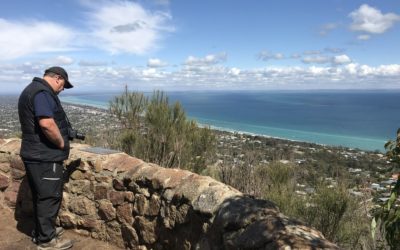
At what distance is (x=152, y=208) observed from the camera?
399 cm

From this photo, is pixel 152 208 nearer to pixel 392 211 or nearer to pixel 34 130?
pixel 34 130

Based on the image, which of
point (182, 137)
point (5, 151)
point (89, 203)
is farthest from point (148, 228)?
point (182, 137)

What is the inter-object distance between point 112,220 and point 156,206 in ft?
2.35

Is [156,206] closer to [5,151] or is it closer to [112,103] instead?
[5,151]

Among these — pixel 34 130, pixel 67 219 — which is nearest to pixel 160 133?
pixel 67 219

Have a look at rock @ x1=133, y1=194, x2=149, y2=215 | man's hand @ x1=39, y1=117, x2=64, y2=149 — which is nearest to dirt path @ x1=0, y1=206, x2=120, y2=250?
rock @ x1=133, y1=194, x2=149, y2=215

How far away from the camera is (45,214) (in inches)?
160

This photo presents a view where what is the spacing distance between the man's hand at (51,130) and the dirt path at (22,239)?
3.98 feet

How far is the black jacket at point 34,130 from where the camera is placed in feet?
12.6

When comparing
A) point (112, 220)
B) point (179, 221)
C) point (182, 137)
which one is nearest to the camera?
point (179, 221)

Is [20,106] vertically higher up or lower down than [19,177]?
higher up

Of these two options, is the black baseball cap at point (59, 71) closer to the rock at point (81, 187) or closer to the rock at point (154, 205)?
the rock at point (81, 187)

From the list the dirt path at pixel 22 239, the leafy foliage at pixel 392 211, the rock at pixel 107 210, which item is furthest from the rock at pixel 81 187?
the leafy foliage at pixel 392 211

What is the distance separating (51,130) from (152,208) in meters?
1.25
